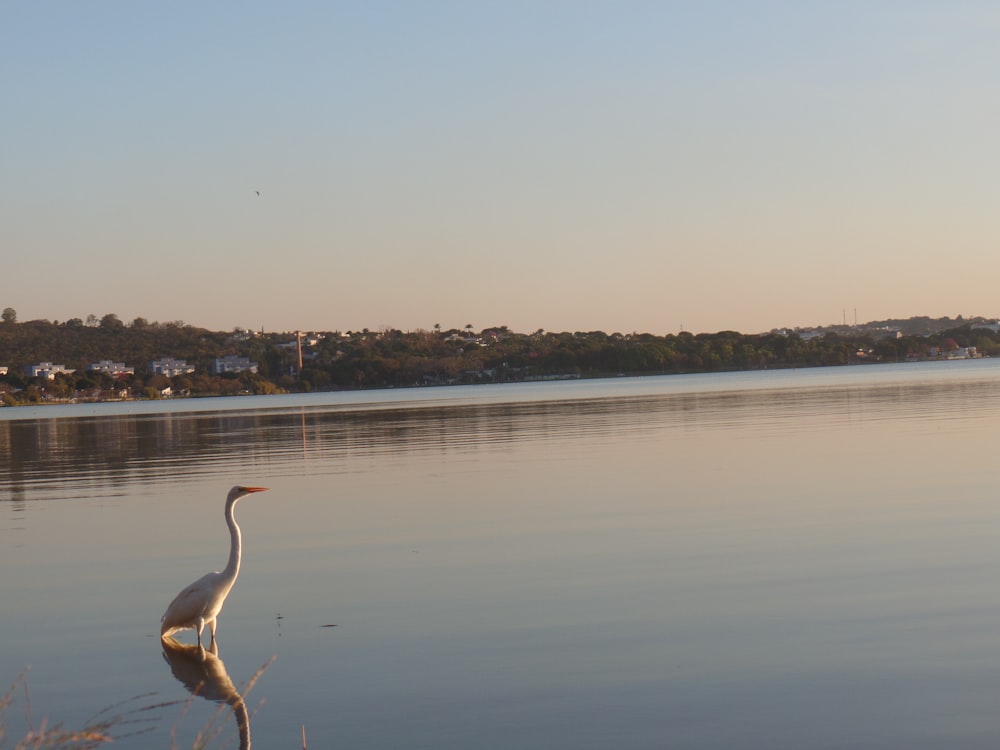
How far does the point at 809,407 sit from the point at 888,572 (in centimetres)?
3436

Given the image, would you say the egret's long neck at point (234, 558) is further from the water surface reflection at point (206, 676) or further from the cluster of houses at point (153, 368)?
the cluster of houses at point (153, 368)

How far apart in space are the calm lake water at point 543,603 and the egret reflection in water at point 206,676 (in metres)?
0.03

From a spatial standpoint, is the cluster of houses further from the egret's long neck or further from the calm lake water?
the egret's long neck

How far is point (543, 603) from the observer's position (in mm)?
10445

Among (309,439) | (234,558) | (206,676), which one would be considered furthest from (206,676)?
(309,439)

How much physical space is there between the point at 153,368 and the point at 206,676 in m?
179

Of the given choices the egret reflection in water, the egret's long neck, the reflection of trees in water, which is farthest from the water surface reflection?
the reflection of trees in water

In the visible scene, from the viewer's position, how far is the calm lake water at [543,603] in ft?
23.8

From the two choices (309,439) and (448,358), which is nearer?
(309,439)

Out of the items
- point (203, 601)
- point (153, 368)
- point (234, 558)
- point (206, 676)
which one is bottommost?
point (206, 676)

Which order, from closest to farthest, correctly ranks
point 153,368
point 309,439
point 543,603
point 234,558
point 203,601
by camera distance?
1. point 203,601
2. point 234,558
3. point 543,603
4. point 309,439
5. point 153,368

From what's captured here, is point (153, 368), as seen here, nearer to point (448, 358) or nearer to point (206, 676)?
point (448, 358)

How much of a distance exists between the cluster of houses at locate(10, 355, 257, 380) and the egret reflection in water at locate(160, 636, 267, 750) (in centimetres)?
15292

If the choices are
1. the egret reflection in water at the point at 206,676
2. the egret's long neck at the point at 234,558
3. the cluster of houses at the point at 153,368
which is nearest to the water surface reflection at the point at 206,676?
the egret reflection in water at the point at 206,676
